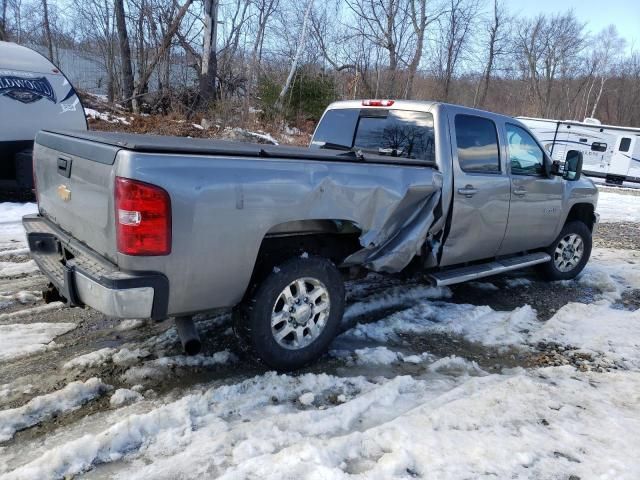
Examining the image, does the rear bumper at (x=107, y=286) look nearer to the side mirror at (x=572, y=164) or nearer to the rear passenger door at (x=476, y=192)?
the rear passenger door at (x=476, y=192)

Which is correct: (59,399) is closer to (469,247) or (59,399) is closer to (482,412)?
(482,412)

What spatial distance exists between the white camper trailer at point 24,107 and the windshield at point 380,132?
199 inches

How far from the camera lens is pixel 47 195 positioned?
368cm

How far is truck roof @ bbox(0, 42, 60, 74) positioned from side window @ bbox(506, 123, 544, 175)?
24.2 feet

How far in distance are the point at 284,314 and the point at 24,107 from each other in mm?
6771

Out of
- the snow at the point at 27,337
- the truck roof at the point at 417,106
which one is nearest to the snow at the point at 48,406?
the snow at the point at 27,337

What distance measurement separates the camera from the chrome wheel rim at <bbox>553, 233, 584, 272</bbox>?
633 cm

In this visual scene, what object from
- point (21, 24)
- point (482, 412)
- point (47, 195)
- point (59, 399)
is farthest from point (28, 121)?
point (21, 24)

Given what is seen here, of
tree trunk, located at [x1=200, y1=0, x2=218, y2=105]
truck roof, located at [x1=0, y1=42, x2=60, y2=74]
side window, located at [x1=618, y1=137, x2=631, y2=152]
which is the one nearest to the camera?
truck roof, located at [x1=0, y1=42, x2=60, y2=74]

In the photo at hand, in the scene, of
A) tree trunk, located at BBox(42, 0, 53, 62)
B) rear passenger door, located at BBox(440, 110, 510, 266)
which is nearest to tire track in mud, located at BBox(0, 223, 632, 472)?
rear passenger door, located at BBox(440, 110, 510, 266)

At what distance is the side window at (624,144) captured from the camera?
71.7 ft

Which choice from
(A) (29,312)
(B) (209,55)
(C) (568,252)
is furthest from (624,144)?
(A) (29,312)

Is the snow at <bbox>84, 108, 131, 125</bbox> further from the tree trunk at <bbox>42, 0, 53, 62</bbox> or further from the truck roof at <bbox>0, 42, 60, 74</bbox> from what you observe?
the tree trunk at <bbox>42, 0, 53, 62</bbox>

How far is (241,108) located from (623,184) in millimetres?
17897
